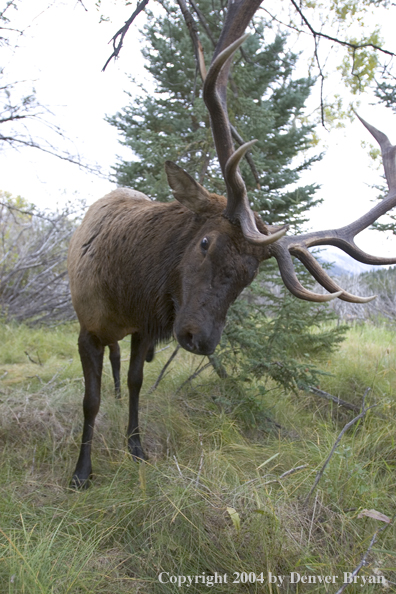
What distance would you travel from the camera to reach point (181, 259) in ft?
7.81

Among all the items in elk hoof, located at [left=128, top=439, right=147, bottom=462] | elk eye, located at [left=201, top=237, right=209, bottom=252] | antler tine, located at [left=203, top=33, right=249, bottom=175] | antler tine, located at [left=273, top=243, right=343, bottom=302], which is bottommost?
elk hoof, located at [left=128, top=439, right=147, bottom=462]

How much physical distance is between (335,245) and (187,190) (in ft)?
3.26

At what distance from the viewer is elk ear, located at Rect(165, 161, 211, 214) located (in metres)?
2.22

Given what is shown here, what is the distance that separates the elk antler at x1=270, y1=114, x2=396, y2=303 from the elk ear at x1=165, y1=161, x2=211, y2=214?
49cm

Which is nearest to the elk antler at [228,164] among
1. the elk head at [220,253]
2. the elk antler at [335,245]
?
the elk head at [220,253]

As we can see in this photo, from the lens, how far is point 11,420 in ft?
10.0

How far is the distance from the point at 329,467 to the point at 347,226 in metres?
1.44

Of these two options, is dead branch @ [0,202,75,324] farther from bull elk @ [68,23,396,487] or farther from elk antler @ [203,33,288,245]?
elk antler @ [203,33,288,245]

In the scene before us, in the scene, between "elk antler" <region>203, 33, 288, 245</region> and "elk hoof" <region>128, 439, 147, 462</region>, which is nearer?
"elk antler" <region>203, 33, 288, 245</region>

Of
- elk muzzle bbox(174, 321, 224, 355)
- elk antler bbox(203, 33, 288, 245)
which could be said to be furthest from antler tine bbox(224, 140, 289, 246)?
elk muzzle bbox(174, 321, 224, 355)

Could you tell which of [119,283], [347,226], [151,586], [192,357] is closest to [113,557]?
[151,586]

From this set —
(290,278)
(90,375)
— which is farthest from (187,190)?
(90,375)

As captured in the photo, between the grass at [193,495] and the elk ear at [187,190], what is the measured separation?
4.80ft

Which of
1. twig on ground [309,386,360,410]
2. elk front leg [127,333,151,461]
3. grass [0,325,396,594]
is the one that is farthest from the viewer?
twig on ground [309,386,360,410]
